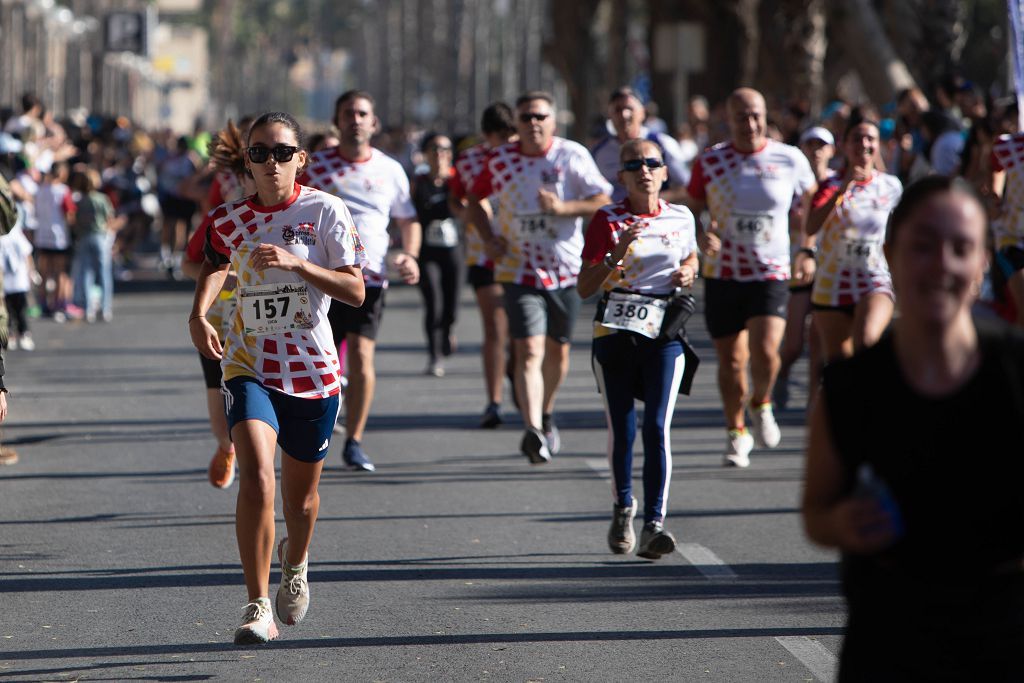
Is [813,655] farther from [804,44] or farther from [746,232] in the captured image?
[804,44]

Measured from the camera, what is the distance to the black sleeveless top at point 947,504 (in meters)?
3.58

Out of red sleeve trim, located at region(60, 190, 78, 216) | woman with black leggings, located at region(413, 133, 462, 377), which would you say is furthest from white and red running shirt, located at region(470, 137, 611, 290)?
red sleeve trim, located at region(60, 190, 78, 216)

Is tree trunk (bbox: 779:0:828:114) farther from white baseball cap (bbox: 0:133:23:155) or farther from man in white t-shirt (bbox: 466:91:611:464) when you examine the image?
man in white t-shirt (bbox: 466:91:611:464)

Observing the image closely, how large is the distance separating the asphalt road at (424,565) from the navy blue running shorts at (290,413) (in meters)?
0.77

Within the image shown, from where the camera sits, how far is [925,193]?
12.1 ft

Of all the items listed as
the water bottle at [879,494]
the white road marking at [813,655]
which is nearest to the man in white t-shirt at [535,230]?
the white road marking at [813,655]

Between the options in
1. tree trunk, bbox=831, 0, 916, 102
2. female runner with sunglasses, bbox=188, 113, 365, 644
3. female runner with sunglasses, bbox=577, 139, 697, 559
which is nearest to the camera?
female runner with sunglasses, bbox=188, 113, 365, 644

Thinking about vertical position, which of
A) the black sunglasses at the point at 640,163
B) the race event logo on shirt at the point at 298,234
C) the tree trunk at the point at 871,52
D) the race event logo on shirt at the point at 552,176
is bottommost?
the race event logo on shirt at the point at 298,234

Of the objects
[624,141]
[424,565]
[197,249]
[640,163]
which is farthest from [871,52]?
[197,249]

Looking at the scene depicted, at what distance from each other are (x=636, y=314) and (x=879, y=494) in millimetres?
4876

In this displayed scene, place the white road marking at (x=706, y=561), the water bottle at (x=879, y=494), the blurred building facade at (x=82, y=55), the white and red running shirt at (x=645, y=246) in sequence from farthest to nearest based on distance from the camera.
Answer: the blurred building facade at (x=82, y=55), the white and red running shirt at (x=645, y=246), the white road marking at (x=706, y=561), the water bottle at (x=879, y=494)

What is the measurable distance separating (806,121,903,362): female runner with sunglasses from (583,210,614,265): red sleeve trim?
7.55ft

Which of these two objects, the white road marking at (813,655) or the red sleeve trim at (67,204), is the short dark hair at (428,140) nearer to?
the red sleeve trim at (67,204)

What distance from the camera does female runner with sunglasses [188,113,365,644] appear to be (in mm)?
6227
